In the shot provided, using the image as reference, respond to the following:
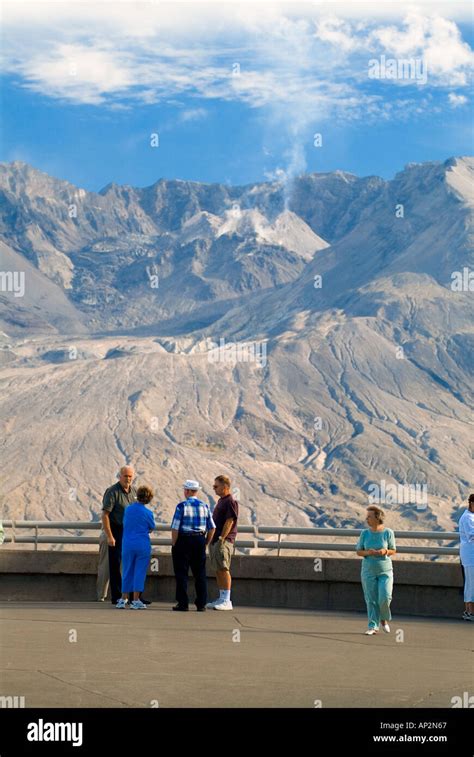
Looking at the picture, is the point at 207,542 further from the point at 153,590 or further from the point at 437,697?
the point at 437,697

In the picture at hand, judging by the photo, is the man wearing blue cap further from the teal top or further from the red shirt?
the teal top

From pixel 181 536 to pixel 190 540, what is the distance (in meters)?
0.12

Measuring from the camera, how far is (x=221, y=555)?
52.2ft

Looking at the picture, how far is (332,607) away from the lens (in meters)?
17.0

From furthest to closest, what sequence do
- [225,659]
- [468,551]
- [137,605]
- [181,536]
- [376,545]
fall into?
[137,605] < [181,536] < [468,551] < [376,545] < [225,659]

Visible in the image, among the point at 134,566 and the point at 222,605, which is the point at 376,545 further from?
the point at 134,566

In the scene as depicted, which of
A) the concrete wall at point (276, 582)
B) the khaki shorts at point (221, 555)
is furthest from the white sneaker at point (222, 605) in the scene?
the concrete wall at point (276, 582)

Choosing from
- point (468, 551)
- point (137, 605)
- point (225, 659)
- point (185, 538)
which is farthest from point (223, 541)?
point (225, 659)

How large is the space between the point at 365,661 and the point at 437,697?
6.76 feet

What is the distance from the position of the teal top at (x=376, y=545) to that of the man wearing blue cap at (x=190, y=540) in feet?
7.67

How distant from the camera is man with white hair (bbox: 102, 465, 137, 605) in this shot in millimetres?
16125

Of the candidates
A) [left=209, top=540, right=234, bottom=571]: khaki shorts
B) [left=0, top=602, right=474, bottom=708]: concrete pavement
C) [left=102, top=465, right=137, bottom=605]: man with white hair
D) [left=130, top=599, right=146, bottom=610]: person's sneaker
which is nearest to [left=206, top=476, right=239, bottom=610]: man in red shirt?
[left=209, top=540, right=234, bottom=571]: khaki shorts
